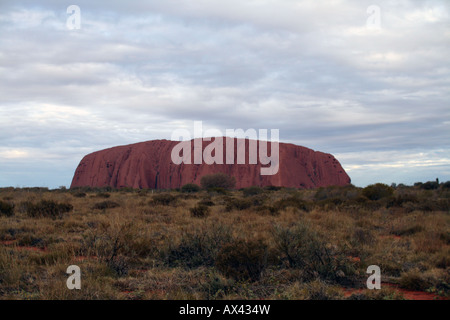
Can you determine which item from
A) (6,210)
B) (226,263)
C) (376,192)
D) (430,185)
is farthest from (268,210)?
(430,185)

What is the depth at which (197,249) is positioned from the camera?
6.94 meters

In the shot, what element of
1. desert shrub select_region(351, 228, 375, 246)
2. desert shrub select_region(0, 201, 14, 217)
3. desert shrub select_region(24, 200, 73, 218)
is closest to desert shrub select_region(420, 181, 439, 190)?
desert shrub select_region(351, 228, 375, 246)

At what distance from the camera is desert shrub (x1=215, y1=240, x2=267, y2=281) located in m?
5.50

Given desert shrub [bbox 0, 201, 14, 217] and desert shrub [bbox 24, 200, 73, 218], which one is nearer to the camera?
desert shrub [bbox 24, 200, 73, 218]

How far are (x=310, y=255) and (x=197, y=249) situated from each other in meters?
2.25

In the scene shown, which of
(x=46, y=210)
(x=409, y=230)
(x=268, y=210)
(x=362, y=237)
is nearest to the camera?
(x=362, y=237)

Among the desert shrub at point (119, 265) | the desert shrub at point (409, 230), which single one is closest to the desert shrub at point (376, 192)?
the desert shrub at point (409, 230)

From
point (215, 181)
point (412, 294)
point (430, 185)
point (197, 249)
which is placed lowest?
point (412, 294)

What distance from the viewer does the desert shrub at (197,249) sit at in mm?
6508

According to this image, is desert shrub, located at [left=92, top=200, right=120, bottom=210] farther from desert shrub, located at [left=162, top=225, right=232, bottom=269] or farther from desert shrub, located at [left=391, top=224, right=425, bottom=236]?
desert shrub, located at [left=391, top=224, right=425, bottom=236]

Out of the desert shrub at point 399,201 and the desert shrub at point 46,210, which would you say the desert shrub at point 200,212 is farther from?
the desert shrub at point 399,201

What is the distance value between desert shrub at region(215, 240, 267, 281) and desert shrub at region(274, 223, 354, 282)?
0.69 meters

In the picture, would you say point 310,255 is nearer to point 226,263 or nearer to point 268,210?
point 226,263
